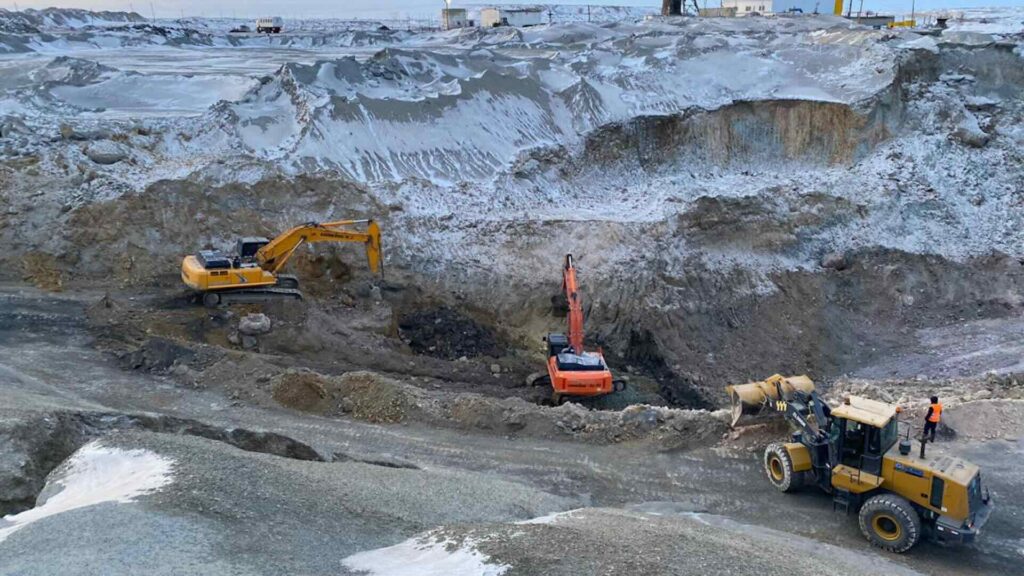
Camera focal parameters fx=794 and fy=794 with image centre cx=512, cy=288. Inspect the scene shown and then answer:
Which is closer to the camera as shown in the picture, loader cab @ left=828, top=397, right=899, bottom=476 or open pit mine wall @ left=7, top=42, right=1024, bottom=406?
loader cab @ left=828, top=397, right=899, bottom=476

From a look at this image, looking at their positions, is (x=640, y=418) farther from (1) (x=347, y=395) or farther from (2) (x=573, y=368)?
(1) (x=347, y=395)

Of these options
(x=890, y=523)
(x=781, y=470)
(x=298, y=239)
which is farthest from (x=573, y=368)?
(x=298, y=239)

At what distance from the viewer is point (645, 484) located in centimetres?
1092

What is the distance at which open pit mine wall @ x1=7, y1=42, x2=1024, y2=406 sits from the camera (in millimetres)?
17953

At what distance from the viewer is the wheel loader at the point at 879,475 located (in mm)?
8961

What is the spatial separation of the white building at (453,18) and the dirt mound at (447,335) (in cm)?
4283

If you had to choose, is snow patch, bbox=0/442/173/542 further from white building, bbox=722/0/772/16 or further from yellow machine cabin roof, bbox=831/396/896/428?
white building, bbox=722/0/772/16

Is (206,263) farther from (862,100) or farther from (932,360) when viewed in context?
(862,100)

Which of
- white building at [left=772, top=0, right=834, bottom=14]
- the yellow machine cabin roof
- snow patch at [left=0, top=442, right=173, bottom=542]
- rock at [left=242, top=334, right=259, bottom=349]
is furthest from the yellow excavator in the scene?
white building at [left=772, top=0, right=834, bottom=14]

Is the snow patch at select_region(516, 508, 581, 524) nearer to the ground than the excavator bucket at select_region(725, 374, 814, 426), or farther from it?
nearer to the ground

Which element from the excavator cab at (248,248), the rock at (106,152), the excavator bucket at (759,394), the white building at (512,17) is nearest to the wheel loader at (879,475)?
the excavator bucket at (759,394)

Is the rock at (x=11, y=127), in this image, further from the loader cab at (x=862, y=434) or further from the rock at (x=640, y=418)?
the loader cab at (x=862, y=434)

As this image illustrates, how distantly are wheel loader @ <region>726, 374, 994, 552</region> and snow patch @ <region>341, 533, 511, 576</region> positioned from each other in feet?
16.0

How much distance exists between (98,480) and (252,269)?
25.2 feet
